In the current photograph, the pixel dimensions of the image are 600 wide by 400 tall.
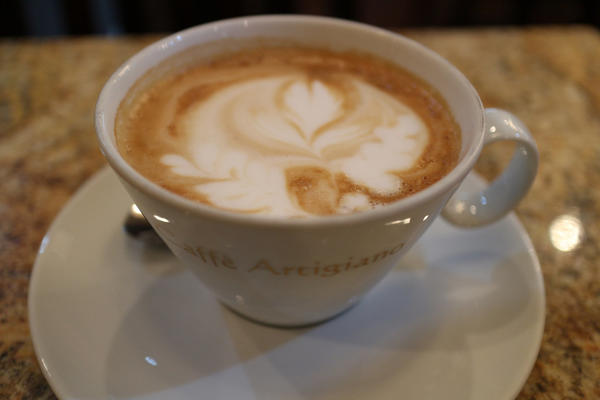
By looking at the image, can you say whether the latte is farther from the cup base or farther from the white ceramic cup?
the cup base

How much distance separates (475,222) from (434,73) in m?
0.28

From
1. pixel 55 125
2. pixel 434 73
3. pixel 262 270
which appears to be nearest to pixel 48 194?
pixel 55 125

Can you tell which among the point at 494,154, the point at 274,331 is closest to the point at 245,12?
the point at 494,154

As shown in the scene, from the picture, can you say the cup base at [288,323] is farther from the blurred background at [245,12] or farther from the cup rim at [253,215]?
the blurred background at [245,12]

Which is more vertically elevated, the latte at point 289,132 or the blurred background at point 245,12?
the latte at point 289,132

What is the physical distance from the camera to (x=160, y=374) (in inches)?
29.4

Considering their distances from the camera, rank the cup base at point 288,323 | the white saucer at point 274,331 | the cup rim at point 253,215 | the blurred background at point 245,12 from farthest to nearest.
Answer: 1. the blurred background at point 245,12
2. the cup base at point 288,323
3. the white saucer at point 274,331
4. the cup rim at point 253,215

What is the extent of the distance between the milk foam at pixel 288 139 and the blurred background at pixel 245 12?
1.81m

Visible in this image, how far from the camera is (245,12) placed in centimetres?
273

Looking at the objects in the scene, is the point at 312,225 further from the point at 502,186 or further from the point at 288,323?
the point at 502,186

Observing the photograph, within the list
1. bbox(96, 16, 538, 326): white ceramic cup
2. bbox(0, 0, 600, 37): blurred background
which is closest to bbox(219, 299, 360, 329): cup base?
bbox(96, 16, 538, 326): white ceramic cup

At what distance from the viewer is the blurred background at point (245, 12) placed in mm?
2621

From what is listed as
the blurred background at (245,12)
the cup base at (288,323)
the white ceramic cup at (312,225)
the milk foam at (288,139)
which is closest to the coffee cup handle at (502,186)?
the white ceramic cup at (312,225)

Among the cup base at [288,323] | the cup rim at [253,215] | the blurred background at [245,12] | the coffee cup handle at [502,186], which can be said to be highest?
the cup rim at [253,215]
